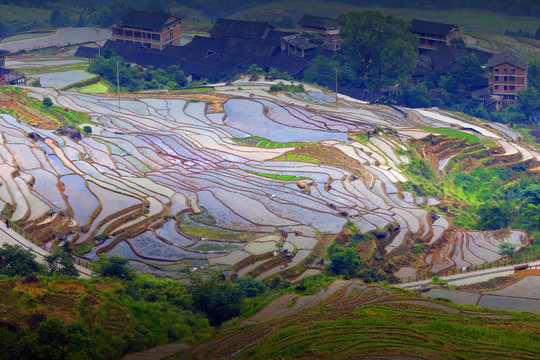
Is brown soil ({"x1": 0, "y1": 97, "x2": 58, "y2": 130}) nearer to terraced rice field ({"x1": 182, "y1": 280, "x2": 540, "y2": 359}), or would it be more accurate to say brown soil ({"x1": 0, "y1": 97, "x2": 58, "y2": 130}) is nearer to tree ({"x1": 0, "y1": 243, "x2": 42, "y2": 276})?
tree ({"x1": 0, "y1": 243, "x2": 42, "y2": 276})

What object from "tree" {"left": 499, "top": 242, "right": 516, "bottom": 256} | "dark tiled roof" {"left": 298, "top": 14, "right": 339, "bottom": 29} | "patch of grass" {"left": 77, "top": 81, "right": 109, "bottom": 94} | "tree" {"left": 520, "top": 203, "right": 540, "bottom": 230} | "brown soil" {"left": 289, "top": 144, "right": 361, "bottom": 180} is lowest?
"tree" {"left": 499, "top": 242, "right": 516, "bottom": 256}

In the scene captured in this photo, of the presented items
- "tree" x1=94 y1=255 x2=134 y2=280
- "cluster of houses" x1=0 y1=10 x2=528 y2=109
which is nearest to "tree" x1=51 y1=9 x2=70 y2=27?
"cluster of houses" x1=0 y1=10 x2=528 y2=109

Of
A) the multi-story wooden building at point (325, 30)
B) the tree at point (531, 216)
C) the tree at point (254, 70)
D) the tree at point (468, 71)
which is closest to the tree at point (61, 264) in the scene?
the tree at point (531, 216)

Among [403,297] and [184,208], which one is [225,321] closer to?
[403,297]

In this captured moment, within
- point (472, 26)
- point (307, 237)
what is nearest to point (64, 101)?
point (307, 237)

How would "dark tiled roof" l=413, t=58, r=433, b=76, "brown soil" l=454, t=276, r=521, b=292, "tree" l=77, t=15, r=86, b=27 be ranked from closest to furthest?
"brown soil" l=454, t=276, r=521, b=292 < "dark tiled roof" l=413, t=58, r=433, b=76 < "tree" l=77, t=15, r=86, b=27

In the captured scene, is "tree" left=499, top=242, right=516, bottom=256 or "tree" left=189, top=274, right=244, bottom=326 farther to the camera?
"tree" left=499, top=242, right=516, bottom=256
